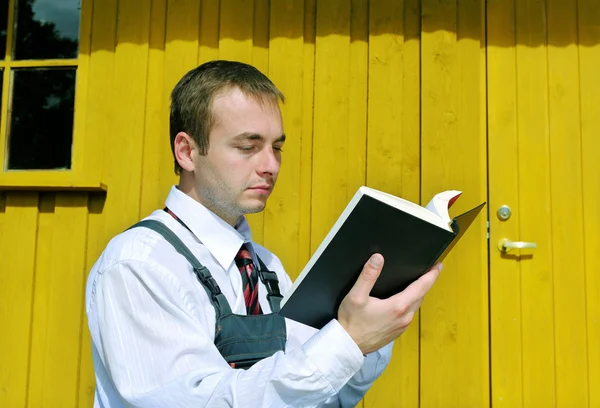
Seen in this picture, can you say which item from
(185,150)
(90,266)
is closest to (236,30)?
(90,266)

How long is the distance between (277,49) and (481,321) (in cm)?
161

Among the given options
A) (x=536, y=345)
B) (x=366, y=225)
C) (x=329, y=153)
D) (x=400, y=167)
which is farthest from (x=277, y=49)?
(x=366, y=225)

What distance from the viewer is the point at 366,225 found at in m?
1.46

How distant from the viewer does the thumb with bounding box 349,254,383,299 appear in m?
1.48

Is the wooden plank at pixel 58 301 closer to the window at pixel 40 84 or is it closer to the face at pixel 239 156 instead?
the window at pixel 40 84

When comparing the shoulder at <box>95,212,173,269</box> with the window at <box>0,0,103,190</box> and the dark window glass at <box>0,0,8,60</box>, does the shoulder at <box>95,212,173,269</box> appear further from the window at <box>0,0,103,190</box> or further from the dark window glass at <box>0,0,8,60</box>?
the dark window glass at <box>0,0,8,60</box>

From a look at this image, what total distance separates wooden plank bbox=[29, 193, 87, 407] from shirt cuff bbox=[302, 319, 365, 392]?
221 centimetres

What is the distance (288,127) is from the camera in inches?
136

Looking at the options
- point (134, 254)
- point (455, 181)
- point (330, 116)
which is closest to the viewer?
point (134, 254)

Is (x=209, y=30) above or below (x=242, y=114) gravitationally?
above

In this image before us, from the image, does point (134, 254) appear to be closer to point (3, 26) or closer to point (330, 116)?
point (330, 116)

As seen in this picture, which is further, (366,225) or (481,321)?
(481,321)

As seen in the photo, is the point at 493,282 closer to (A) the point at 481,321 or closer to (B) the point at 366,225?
(A) the point at 481,321

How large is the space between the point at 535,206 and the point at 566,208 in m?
0.14
